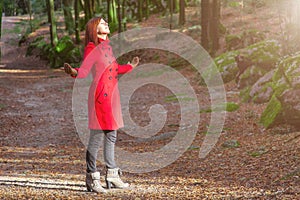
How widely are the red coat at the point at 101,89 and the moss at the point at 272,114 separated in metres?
4.54

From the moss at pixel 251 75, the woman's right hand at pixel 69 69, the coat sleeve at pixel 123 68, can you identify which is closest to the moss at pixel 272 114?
the coat sleeve at pixel 123 68

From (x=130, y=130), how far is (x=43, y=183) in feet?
17.8

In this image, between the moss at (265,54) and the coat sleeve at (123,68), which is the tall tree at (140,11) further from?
the coat sleeve at (123,68)

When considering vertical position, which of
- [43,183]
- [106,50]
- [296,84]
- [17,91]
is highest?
[106,50]

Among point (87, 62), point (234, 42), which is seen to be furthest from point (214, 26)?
point (87, 62)

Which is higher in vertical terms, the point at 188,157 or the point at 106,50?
the point at 106,50

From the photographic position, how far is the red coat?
5359 millimetres

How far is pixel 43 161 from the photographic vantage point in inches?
322

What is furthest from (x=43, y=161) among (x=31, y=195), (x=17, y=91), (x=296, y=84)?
(x=17, y=91)

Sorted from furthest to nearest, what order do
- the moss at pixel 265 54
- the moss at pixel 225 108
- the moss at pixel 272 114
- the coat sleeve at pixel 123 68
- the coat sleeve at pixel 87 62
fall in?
the moss at pixel 265 54 < the moss at pixel 225 108 < the moss at pixel 272 114 < the coat sleeve at pixel 123 68 < the coat sleeve at pixel 87 62

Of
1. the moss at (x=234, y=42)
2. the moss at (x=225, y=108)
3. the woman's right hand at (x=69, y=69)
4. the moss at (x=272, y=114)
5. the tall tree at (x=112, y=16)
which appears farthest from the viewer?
the tall tree at (x=112, y=16)

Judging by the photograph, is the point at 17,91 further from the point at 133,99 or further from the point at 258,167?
the point at 258,167

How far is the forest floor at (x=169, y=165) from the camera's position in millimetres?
5406

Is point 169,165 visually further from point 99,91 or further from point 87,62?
point 87,62
